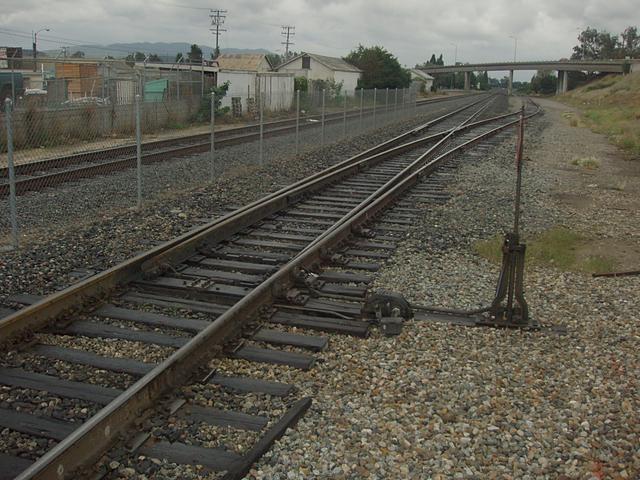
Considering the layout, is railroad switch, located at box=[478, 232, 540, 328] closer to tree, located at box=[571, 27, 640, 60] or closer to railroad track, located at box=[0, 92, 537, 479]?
railroad track, located at box=[0, 92, 537, 479]

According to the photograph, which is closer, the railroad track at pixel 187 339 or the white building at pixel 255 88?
the railroad track at pixel 187 339

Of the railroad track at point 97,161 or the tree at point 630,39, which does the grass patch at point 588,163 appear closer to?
the railroad track at point 97,161

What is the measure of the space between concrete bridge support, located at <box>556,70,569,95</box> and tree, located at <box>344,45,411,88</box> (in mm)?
53313

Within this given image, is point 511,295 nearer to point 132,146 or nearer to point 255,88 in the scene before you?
point 132,146

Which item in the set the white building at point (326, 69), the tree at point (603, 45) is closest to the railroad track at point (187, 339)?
the white building at point (326, 69)

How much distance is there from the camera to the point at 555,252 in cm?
906

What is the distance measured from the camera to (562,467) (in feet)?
13.3

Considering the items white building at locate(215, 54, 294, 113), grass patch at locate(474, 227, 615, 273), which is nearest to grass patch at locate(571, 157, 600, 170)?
grass patch at locate(474, 227, 615, 273)

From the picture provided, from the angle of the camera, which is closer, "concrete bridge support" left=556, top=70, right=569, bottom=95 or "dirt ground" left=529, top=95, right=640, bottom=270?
"dirt ground" left=529, top=95, right=640, bottom=270

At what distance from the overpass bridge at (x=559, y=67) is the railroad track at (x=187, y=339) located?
9786cm

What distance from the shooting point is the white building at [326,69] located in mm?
67125

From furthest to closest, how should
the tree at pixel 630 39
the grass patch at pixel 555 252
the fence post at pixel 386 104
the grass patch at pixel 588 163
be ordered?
the tree at pixel 630 39 < the fence post at pixel 386 104 < the grass patch at pixel 588 163 < the grass patch at pixel 555 252

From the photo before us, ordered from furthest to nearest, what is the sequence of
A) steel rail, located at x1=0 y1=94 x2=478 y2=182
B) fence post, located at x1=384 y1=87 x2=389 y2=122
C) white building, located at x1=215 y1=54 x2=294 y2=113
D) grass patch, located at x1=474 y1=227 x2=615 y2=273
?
white building, located at x1=215 y1=54 x2=294 y2=113 < fence post, located at x1=384 y1=87 x2=389 y2=122 < steel rail, located at x1=0 y1=94 x2=478 y2=182 < grass patch, located at x1=474 y1=227 x2=615 y2=273

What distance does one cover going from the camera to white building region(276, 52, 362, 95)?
6712 cm
